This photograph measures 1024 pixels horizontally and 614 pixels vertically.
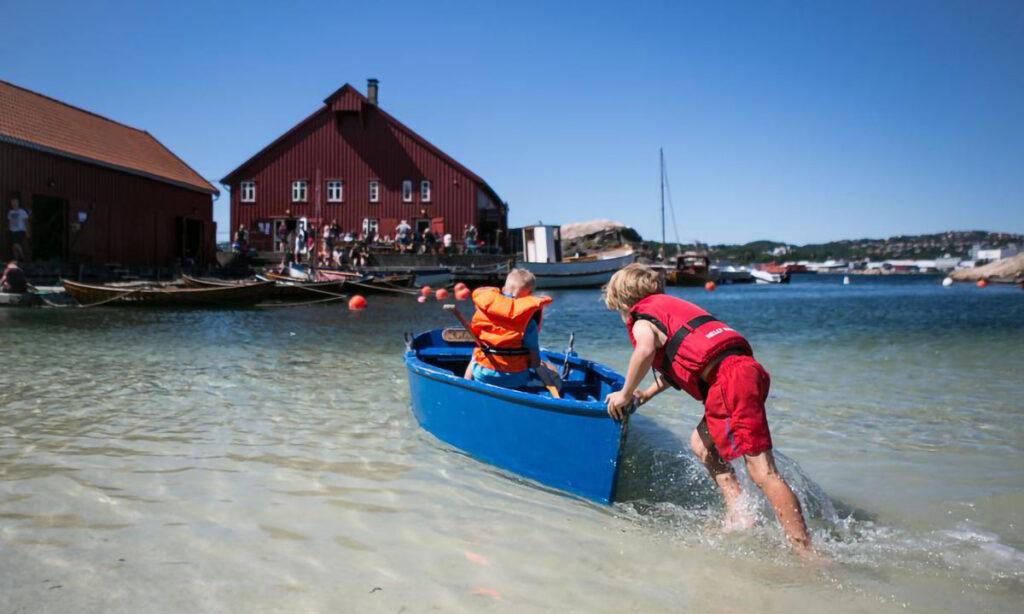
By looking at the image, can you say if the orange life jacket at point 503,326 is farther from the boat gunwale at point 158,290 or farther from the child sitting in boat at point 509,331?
the boat gunwale at point 158,290

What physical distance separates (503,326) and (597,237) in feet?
209

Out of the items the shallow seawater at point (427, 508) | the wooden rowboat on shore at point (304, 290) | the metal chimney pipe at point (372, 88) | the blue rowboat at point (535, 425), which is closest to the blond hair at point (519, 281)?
the blue rowboat at point (535, 425)

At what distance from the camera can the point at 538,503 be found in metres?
5.10

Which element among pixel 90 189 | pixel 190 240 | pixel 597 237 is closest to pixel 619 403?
pixel 90 189

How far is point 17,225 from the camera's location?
22562 mm

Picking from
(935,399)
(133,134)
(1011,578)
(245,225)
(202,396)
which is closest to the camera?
(1011,578)

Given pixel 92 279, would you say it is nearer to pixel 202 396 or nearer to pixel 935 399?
pixel 202 396

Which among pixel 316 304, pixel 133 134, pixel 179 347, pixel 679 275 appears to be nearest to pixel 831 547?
pixel 179 347

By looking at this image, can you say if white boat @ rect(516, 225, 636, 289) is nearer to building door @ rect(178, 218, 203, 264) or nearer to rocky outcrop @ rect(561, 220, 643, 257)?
building door @ rect(178, 218, 203, 264)

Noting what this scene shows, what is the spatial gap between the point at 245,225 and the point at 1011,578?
4226cm

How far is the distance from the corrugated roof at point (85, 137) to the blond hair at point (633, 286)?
2505 cm

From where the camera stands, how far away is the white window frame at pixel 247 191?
41.6 meters

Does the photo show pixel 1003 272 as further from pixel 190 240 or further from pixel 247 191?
pixel 190 240

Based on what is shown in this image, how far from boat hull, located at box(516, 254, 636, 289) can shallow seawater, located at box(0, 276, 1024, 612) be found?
32.6 meters
